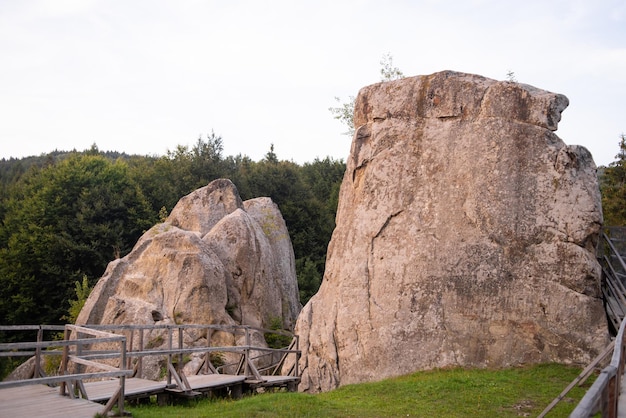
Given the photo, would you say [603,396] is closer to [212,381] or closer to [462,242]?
[462,242]

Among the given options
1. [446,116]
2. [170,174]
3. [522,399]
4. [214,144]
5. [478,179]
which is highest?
[214,144]

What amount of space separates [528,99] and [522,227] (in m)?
3.71

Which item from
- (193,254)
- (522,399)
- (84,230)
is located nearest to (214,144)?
(84,230)

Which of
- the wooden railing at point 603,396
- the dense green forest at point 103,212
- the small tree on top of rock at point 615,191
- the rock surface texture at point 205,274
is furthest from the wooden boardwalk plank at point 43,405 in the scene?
→ the small tree on top of rock at point 615,191

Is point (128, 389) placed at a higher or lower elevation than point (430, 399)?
higher

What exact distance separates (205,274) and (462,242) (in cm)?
1072

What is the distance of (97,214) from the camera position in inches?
1585

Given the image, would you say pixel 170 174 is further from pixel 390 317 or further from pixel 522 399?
pixel 522 399

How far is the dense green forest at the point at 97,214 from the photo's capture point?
120 feet

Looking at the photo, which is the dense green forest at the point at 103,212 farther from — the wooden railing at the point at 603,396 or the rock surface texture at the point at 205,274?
the wooden railing at the point at 603,396

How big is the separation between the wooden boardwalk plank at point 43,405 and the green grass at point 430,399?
1.20m

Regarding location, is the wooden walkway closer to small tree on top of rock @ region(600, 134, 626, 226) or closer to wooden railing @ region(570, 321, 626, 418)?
wooden railing @ region(570, 321, 626, 418)

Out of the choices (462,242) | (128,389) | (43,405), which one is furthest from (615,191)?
(43,405)

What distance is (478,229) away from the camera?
16.8 meters
